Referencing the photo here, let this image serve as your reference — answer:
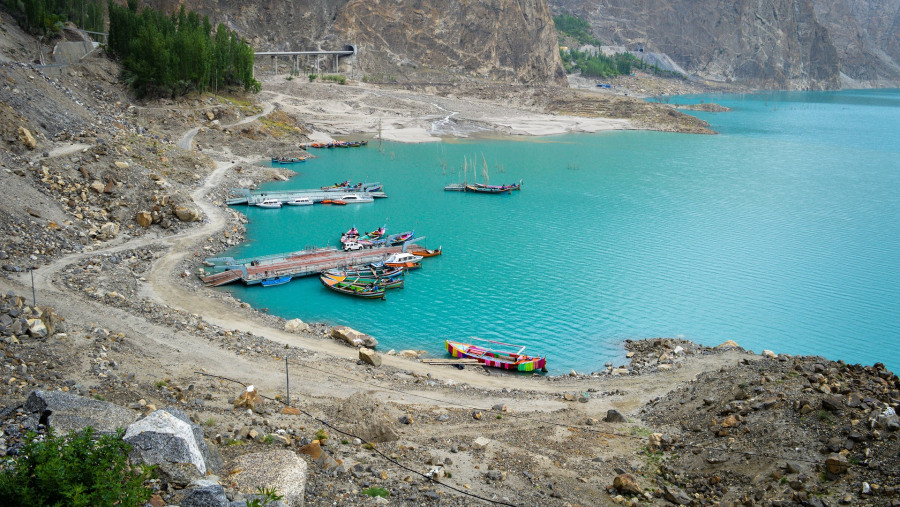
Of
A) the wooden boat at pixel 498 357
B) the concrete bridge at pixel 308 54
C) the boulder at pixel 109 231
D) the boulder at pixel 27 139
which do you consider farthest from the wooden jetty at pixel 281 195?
the concrete bridge at pixel 308 54

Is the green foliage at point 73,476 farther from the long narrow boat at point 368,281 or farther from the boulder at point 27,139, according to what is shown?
the boulder at point 27,139

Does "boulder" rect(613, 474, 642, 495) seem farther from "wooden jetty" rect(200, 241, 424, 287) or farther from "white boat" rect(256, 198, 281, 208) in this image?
"white boat" rect(256, 198, 281, 208)

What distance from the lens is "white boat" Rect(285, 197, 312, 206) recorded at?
67688 millimetres

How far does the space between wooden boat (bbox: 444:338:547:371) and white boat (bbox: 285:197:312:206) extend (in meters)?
35.3

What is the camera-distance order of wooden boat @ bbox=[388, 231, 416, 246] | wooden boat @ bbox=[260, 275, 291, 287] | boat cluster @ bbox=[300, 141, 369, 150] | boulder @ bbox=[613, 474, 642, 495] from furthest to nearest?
boat cluster @ bbox=[300, 141, 369, 150] < wooden boat @ bbox=[388, 231, 416, 246] < wooden boat @ bbox=[260, 275, 291, 287] < boulder @ bbox=[613, 474, 642, 495]

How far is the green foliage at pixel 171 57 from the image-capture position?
85.6 m

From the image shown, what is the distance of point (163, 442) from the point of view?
16.2 m

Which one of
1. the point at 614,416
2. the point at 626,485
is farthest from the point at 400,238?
the point at 626,485

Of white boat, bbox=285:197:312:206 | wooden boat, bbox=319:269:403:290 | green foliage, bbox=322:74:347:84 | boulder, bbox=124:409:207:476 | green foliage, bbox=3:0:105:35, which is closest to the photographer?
boulder, bbox=124:409:207:476

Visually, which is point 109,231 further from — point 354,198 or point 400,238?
point 354,198

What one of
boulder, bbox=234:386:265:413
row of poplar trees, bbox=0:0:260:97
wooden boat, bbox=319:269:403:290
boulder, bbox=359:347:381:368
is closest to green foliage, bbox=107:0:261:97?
row of poplar trees, bbox=0:0:260:97

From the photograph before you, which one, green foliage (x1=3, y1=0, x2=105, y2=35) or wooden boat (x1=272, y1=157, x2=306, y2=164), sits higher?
green foliage (x1=3, y1=0, x2=105, y2=35)

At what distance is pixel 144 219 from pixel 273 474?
37.2 metres

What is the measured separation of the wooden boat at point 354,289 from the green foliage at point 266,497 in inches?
1123
